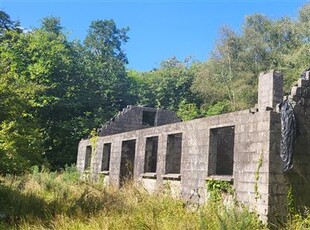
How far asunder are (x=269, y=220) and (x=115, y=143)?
9.26 meters

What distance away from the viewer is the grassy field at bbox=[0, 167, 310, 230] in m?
7.04

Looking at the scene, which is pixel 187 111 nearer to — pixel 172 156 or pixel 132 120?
pixel 132 120

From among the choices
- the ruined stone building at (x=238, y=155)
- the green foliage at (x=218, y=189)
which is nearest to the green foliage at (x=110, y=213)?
the green foliage at (x=218, y=189)

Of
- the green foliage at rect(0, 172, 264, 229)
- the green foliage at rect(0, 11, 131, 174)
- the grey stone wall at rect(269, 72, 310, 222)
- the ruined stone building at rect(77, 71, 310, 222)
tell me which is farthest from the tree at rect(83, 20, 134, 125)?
the grey stone wall at rect(269, 72, 310, 222)

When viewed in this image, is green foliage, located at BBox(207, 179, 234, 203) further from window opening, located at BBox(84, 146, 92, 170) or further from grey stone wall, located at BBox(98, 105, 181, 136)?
window opening, located at BBox(84, 146, 92, 170)

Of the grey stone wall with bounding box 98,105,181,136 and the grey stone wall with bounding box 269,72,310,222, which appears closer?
the grey stone wall with bounding box 269,72,310,222

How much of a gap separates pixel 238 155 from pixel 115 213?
3.25m

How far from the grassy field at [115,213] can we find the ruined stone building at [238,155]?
1.75ft

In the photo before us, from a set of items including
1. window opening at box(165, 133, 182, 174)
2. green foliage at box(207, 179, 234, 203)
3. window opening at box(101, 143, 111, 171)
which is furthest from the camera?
window opening at box(101, 143, 111, 171)

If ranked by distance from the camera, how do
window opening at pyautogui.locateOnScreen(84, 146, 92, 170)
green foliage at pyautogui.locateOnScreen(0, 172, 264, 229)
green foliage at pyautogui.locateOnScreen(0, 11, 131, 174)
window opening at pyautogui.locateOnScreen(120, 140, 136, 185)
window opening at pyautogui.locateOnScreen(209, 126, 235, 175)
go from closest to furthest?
green foliage at pyautogui.locateOnScreen(0, 172, 264, 229) → window opening at pyautogui.locateOnScreen(209, 126, 235, 175) → window opening at pyautogui.locateOnScreen(120, 140, 136, 185) → window opening at pyautogui.locateOnScreen(84, 146, 92, 170) → green foliage at pyautogui.locateOnScreen(0, 11, 131, 174)

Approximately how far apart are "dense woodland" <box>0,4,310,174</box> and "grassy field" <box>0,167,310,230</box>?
1139cm

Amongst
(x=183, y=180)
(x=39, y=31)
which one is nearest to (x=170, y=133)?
(x=183, y=180)

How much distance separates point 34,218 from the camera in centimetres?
840

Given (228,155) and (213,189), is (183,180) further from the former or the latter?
(228,155)
